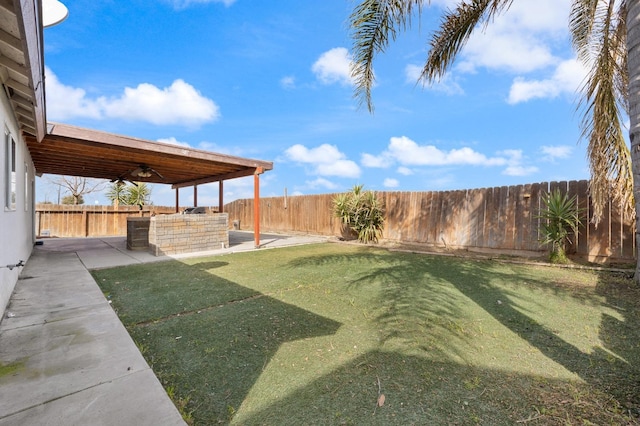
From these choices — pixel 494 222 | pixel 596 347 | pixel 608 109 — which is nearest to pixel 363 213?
pixel 494 222

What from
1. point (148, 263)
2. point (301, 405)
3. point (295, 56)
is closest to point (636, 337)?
point (301, 405)

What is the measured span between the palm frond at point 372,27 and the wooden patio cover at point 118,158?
14.8ft

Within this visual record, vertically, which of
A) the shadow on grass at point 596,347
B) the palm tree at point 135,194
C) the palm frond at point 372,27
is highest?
the palm frond at point 372,27

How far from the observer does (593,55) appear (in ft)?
17.4

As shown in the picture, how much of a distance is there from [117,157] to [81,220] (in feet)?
26.2

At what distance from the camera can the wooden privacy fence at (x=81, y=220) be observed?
12.6 meters

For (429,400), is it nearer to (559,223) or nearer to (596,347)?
(596,347)

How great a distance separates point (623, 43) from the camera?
15.9 feet

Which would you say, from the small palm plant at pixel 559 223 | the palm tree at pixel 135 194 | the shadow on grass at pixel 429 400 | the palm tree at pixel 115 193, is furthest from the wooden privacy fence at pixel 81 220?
the small palm plant at pixel 559 223

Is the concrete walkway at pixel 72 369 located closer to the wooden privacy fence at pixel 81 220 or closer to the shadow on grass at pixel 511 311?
the shadow on grass at pixel 511 311

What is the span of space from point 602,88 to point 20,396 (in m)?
7.72

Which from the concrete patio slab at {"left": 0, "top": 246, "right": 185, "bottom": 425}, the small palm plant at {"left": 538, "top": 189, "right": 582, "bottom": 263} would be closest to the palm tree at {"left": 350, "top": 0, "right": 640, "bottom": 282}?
the small palm plant at {"left": 538, "top": 189, "right": 582, "bottom": 263}

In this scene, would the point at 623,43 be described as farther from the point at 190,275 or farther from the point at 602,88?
the point at 190,275

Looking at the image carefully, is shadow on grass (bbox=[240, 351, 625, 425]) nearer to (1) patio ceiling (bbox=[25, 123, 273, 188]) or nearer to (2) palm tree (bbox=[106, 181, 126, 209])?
(1) patio ceiling (bbox=[25, 123, 273, 188])
